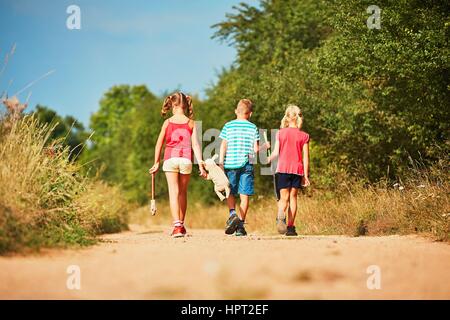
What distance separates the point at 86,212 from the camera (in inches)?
377

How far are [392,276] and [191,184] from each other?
78.3 feet

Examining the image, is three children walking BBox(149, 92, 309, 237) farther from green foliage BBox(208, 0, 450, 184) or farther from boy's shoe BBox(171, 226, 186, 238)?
green foliage BBox(208, 0, 450, 184)

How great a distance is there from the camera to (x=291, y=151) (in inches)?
456

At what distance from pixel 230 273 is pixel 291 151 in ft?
19.3

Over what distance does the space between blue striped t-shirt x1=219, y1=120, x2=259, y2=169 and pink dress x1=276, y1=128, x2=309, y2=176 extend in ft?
1.57

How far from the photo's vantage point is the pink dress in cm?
1152

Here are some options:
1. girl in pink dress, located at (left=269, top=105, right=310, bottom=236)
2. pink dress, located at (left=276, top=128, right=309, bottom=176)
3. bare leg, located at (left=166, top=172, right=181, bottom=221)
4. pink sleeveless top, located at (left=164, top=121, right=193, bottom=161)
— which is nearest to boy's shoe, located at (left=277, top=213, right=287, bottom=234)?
girl in pink dress, located at (left=269, top=105, right=310, bottom=236)

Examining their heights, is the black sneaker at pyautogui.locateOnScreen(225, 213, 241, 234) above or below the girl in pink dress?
below

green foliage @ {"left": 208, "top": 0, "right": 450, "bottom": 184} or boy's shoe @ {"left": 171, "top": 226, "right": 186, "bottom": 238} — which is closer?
boy's shoe @ {"left": 171, "top": 226, "right": 186, "bottom": 238}

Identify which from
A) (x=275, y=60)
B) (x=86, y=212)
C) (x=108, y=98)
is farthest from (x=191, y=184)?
(x=108, y=98)

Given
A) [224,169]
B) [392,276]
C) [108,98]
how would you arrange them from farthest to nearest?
[108,98], [224,169], [392,276]

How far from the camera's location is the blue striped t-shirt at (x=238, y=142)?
1160 cm

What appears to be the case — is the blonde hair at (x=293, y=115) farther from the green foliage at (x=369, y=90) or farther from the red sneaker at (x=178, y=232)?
the red sneaker at (x=178, y=232)

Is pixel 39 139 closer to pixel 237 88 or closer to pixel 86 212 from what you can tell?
pixel 86 212
